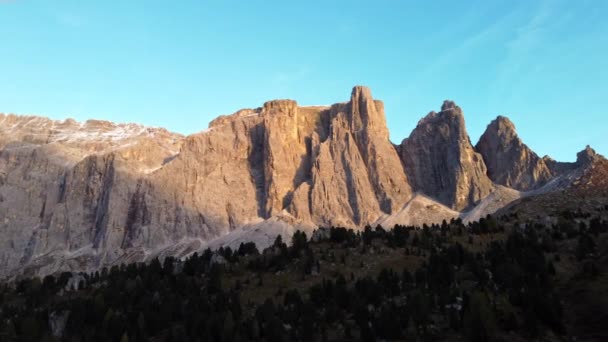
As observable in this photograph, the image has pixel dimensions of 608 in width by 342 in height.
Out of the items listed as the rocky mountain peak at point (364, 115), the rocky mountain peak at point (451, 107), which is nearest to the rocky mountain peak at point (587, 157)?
the rocky mountain peak at point (451, 107)

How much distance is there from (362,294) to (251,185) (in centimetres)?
13761

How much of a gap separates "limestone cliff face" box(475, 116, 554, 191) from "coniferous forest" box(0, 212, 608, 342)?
100 metres

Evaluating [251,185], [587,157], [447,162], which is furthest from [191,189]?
[587,157]

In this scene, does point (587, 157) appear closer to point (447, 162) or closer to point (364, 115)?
point (447, 162)

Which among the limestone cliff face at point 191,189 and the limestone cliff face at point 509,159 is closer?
the limestone cliff face at point 191,189

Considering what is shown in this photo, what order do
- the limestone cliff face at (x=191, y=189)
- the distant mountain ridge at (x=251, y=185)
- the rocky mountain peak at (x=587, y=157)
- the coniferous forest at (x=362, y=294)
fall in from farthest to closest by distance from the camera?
1. the limestone cliff face at (x=191, y=189)
2. the distant mountain ridge at (x=251, y=185)
3. the rocky mountain peak at (x=587, y=157)
4. the coniferous forest at (x=362, y=294)

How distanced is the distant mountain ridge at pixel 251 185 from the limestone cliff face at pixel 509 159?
0.39 meters

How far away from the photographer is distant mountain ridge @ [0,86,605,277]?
6663 inches

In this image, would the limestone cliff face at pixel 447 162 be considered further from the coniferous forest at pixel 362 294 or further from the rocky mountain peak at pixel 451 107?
the coniferous forest at pixel 362 294

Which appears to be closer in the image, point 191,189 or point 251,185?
point 191,189

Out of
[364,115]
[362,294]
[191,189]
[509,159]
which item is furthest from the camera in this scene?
[364,115]

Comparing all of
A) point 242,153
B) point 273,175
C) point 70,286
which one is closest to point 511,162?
point 273,175

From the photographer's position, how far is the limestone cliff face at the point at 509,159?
570ft

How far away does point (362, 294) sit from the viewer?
172ft
